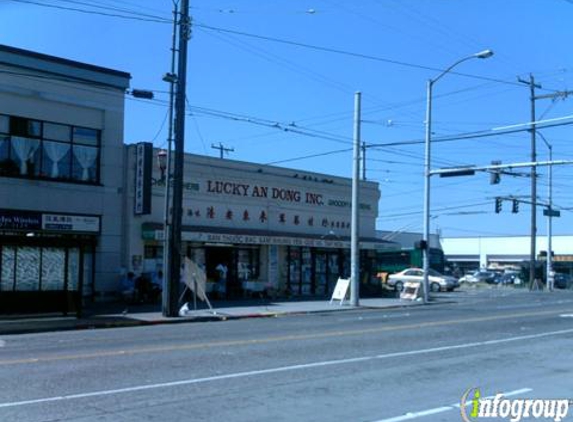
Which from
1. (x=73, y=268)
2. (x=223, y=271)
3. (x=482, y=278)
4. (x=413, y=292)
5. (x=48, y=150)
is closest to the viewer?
(x=73, y=268)

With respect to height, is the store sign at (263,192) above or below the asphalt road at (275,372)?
above

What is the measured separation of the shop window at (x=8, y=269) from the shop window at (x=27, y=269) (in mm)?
122

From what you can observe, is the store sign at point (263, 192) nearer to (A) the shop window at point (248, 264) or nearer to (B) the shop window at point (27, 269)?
(A) the shop window at point (248, 264)

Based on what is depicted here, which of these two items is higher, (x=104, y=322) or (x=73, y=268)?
(x=73, y=268)

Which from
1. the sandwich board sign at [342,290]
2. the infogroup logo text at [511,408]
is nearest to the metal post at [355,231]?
the sandwich board sign at [342,290]

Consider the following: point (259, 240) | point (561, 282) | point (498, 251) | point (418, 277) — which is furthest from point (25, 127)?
point (498, 251)

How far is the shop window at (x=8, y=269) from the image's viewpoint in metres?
21.9

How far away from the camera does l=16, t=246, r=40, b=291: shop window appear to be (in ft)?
72.8

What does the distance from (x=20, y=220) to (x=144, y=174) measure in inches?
196

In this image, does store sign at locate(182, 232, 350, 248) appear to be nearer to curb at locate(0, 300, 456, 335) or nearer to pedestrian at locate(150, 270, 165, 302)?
pedestrian at locate(150, 270, 165, 302)

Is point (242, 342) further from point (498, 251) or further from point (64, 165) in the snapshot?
point (498, 251)

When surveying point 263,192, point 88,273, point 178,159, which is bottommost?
point 88,273

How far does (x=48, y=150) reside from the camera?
27125 mm

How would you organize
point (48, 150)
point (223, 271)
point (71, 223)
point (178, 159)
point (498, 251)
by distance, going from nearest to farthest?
point (178, 159) → point (48, 150) → point (71, 223) → point (223, 271) → point (498, 251)
